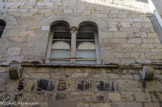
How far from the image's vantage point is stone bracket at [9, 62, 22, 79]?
3.73 meters

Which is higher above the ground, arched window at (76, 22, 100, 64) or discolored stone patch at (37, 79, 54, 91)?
arched window at (76, 22, 100, 64)

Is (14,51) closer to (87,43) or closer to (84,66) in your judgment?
(84,66)

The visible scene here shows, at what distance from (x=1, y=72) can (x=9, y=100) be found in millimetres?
758

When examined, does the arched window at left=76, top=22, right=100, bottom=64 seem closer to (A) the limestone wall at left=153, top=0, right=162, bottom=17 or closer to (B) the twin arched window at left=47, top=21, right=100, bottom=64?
(B) the twin arched window at left=47, top=21, right=100, bottom=64

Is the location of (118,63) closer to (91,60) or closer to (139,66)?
(139,66)

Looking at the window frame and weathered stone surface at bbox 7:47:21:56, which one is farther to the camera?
the window frame

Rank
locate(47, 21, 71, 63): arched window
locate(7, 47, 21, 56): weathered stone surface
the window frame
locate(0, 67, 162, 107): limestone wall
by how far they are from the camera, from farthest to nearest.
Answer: locate(47, 21, 71, 63): arched window, the window frame, locate(7, 47, 21, 56): weathered stone surface, locate(0, 67, 162, 107): limestone wall

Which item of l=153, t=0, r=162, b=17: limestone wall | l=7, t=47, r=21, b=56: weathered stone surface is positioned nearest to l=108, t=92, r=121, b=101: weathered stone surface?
l=7, t=47, r=21, b=56: weathered stone surface

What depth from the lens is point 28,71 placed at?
404cm

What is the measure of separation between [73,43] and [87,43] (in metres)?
0.53

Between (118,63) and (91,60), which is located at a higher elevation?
(91,60)

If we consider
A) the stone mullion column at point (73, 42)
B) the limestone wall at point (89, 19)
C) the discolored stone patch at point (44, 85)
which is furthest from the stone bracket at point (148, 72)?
the discolored stone patch at point (44, 85)

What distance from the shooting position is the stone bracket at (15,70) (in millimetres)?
3730

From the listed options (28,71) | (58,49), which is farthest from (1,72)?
(58,49)
